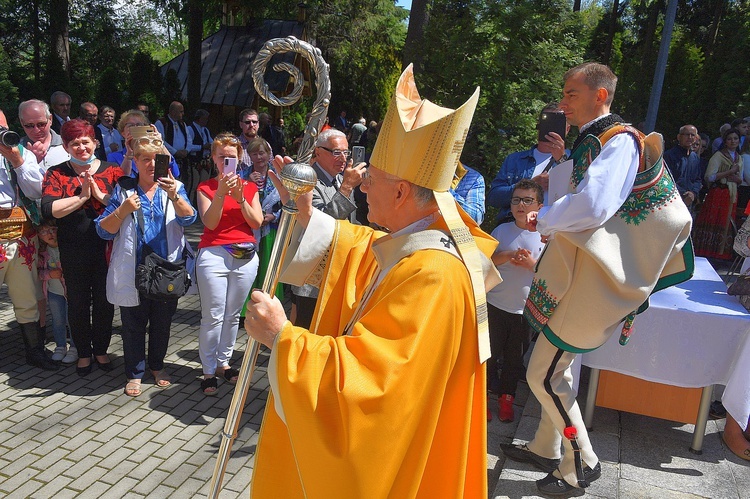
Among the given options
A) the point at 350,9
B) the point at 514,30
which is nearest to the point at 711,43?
the point at 350,9

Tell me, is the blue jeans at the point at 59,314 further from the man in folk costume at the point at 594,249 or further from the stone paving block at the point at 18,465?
the man in folk costume at the point at 594,249

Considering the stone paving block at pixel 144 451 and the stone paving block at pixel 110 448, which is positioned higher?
the stone paving block at pixel 144 451

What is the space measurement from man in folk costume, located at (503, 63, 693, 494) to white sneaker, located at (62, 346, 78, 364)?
372 cm

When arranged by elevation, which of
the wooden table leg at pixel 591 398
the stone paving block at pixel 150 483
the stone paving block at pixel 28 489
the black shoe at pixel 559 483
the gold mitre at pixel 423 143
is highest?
the gold mitre at pixel 423 143

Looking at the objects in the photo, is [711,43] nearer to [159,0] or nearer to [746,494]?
[159,0]

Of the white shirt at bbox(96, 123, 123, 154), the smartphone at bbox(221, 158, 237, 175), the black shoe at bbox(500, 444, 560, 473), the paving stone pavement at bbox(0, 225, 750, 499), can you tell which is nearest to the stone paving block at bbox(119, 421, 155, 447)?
the paving stone pavement at bbox(0, 225, 750, 499)

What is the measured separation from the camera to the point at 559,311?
10.9ft

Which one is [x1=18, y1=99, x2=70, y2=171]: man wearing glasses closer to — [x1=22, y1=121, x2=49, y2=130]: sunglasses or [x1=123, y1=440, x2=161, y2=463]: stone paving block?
[x1=22, y1=121, x2=49, y2=130]: sunglasses

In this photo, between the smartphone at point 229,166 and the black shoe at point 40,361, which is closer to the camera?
the smartphone at point 229,166

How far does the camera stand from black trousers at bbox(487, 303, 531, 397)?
4.47 m

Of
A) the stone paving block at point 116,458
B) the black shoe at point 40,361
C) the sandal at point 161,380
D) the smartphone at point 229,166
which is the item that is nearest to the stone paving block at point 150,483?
the stone paving block at point 116,458

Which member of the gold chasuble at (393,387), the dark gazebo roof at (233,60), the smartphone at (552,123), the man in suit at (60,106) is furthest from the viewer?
the dark gazebo roof at (233,60)

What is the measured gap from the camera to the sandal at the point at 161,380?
189 inches

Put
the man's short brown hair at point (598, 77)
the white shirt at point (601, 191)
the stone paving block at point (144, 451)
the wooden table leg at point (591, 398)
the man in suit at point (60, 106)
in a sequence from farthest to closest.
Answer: the man in suit at point (60, 106), the wooden table leg at point (591, 398), the stone paving block at point (144, 451), the man's short brown hair at point (598, 77), the white shirt at point (601, 191)
